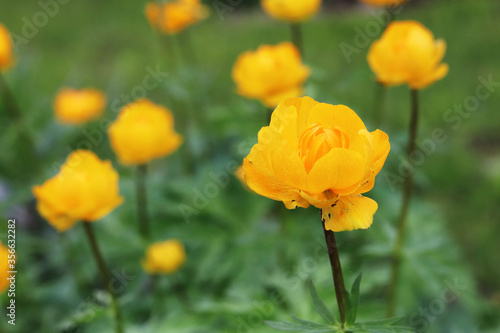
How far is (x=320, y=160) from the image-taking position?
64 centimetres

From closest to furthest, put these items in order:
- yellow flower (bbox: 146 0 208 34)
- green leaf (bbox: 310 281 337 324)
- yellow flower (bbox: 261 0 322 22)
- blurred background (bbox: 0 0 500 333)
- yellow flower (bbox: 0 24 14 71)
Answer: green leaf (bbox: 310 281 337 324), blurred background (bbox: 0 0 500 333), yellow flower (bbox: 261 0 322 22), yellow flower (bbox: 0 24 14 71), yellow flower (bbox: 146 0 208 34)

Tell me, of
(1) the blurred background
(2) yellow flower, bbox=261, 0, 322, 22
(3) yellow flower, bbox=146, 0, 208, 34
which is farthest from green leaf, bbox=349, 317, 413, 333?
(3) yellow flower, bbox=146, 0, 208, 34

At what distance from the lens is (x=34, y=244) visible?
80.3 inches

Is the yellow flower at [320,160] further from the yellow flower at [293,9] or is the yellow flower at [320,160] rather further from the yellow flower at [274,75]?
the yellow flower at [293,9]

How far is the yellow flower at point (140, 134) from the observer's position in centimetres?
149

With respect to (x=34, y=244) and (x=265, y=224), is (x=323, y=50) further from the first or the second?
(x=34, y=244)

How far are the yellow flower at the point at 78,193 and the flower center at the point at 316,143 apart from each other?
61 centimetres

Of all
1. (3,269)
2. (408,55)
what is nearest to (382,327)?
(408,55)

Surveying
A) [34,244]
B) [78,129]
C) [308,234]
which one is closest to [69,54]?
[78,129]

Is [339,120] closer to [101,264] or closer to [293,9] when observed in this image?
[101,264]

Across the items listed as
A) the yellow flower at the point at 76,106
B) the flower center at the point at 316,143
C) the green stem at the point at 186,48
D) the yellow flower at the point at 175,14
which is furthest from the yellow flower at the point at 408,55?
the green stem at the point at 186,48

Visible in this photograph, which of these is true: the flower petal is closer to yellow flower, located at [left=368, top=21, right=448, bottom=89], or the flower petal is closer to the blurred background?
yellow flower, located at [left=368, top=21, right=448, bottom=89]

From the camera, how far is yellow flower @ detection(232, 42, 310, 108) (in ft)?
4.87

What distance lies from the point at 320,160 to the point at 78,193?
0.65 m
